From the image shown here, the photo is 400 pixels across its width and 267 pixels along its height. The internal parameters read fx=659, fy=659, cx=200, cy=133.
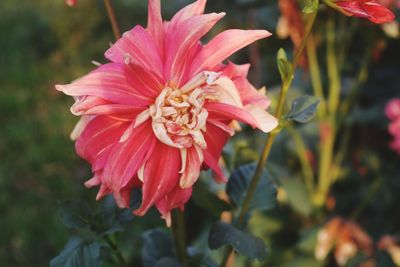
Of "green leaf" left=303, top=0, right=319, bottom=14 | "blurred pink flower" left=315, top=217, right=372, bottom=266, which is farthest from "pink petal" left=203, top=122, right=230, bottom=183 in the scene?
"blurred pink flower" left=315, top=217, right=372, bottom=266

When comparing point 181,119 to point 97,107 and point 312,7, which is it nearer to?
point 97,107

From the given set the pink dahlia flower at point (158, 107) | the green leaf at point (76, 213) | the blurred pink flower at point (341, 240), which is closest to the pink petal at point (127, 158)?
the pink dahlia flower at point (158, 107)

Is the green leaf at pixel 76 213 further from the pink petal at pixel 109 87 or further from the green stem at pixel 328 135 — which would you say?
the green stem at pixel 328 135

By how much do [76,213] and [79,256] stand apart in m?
0.09

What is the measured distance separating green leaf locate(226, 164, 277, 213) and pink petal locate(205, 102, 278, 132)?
0.34m

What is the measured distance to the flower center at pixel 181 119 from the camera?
35.5 inches

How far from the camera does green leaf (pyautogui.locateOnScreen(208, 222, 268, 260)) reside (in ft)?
3.59

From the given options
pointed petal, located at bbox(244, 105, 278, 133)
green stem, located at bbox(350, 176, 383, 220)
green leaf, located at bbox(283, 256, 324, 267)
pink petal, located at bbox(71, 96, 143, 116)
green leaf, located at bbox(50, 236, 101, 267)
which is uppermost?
pink petal, located at bbox(71, 96, 143, 116)

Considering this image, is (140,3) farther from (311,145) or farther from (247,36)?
(247,36)

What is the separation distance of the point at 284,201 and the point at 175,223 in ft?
3.86

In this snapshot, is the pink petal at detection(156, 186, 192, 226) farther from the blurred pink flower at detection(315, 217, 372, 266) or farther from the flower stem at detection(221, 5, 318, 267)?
the blurred pink flower at detection(315, 217, 372, 266)

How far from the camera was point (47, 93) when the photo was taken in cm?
366

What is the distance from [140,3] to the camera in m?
3.75

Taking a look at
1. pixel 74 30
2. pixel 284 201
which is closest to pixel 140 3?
pixel 74 30
